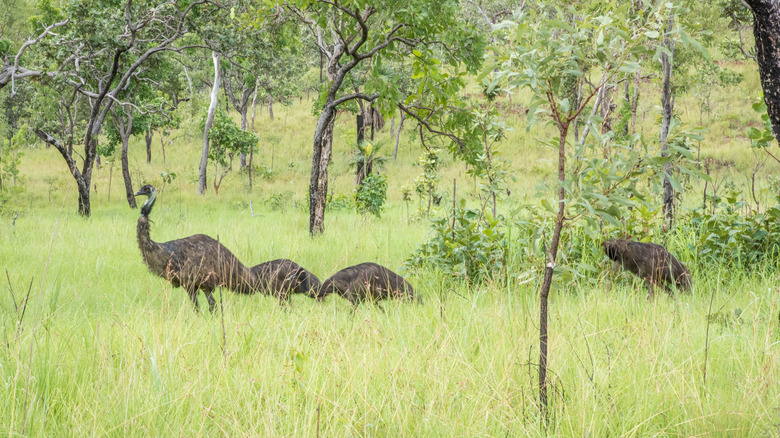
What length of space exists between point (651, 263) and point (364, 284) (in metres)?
2.66

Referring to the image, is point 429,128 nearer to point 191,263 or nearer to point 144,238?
point 191,263

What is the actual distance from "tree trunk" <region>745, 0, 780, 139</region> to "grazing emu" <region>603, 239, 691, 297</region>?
2.07 meters

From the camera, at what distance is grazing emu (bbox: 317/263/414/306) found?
5.05 m

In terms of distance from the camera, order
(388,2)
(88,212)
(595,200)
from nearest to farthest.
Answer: (595,200) < (388,2) < (88,212)

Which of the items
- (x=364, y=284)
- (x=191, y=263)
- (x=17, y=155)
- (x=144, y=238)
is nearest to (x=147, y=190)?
(x=144, y=238)

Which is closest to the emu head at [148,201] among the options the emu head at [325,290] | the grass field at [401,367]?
the grass field at [401,367]

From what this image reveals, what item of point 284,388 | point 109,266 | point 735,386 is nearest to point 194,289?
point 109,266

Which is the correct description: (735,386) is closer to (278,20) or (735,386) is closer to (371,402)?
(371,402)

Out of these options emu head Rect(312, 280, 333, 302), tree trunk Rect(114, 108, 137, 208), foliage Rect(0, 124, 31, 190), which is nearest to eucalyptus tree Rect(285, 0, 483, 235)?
emu head Rect(312, 280, 333, 302)

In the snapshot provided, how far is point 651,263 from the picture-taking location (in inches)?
195

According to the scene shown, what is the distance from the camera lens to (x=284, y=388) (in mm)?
2838

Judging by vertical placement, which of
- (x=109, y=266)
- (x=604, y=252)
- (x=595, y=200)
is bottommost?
(x=109, y=266)

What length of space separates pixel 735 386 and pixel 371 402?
1939mm

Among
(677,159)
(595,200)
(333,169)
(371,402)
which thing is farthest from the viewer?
(333,169)
